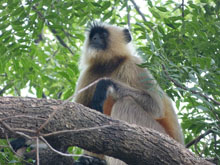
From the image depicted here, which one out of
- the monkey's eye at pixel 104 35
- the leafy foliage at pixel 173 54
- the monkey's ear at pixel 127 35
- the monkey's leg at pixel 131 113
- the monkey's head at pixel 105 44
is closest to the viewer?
the leafy foliage at pixel 173 54

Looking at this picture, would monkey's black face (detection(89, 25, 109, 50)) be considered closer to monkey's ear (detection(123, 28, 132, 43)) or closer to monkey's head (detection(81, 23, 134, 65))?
monkey's head (detection(81, 23, 134, 65))

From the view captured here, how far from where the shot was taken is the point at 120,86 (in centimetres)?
540

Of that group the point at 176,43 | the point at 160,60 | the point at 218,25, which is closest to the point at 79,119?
the point at 160,60

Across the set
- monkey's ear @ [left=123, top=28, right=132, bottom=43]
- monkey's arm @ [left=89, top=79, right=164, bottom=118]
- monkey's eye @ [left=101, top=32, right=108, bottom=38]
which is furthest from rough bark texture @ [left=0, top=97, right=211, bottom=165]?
monkey's ear @ [left=123, top=28, right=132, bottom=43]

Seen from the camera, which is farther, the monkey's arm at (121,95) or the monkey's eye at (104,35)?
the monkey's eye at (104,35)

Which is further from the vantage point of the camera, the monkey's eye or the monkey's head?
the monkey's eye

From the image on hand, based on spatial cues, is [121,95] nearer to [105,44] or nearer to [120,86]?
[120,86]

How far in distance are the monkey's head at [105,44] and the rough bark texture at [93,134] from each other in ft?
8.54

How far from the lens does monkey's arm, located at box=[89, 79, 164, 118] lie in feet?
16.8

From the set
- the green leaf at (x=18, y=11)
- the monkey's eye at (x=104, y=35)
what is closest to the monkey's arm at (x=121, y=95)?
the monkey's eye at (x=104, y=35)

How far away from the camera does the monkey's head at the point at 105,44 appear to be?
6023 mm

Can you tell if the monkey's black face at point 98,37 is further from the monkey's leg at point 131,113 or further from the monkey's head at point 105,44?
the monkey's leg at point 131,113

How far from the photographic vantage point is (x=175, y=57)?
4.38 m

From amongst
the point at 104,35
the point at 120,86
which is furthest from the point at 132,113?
the point at 104,35
